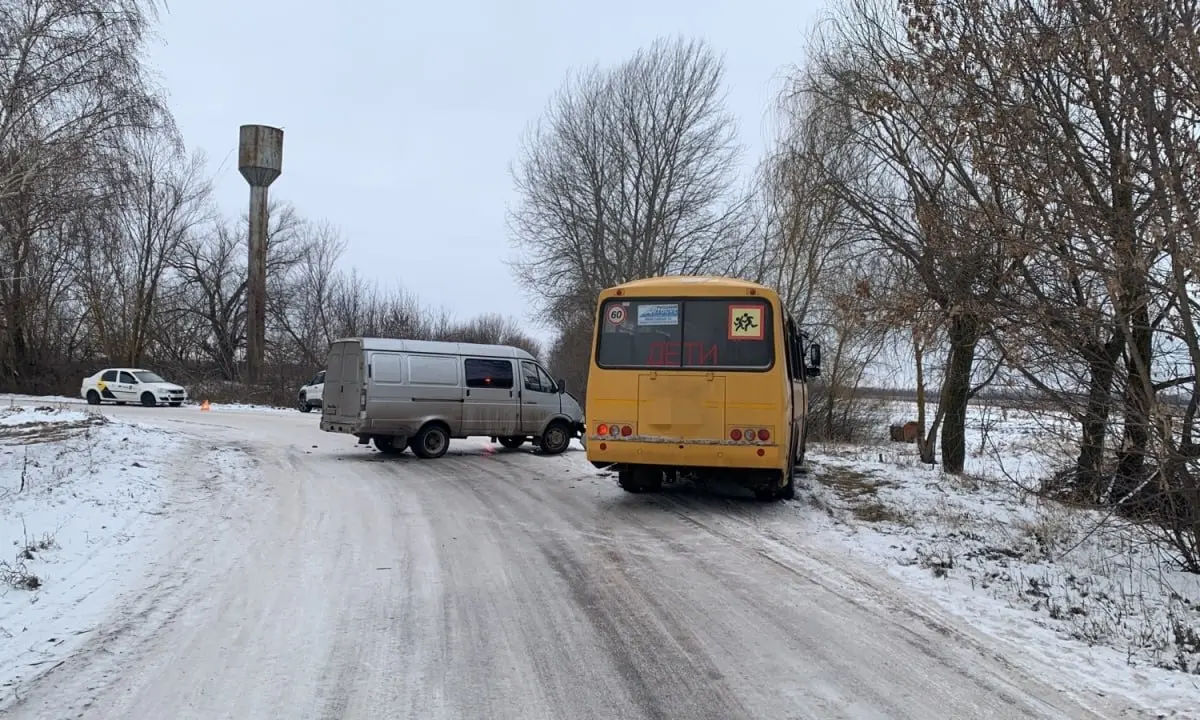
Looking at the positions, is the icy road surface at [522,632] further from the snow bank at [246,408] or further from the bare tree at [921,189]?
the snow bank at [246,408]

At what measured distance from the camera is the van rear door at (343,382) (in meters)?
16.6

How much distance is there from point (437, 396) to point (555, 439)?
2.90m

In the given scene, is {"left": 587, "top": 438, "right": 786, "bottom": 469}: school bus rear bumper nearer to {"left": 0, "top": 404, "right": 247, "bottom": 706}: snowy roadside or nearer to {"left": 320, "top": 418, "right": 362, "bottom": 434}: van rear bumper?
{"left": 0, "top": 404, "right": 247, "bottom": 706}: snowy roadside

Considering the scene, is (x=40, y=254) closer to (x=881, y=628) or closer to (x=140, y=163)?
(x=140, y=163)

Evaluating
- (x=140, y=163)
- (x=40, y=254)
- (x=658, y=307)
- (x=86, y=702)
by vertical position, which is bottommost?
(x=86, y=702)

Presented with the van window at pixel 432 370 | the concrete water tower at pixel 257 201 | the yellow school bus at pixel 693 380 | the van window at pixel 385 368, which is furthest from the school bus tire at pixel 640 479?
the concrete water tower at pixel 257 201

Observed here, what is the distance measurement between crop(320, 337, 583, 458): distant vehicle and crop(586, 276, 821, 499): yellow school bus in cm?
653

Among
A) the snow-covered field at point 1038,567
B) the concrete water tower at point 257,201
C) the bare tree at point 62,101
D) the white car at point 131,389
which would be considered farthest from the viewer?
the concrete water tower at point 257,201

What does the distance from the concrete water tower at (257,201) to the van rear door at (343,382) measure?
28.9 m

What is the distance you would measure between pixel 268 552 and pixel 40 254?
508 inches

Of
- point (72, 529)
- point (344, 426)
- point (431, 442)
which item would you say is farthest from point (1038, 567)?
point (344, 426)

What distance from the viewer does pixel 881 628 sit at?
611 centimetres

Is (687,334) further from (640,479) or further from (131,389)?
(131,389)

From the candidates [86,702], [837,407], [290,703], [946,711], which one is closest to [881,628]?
[946,711]
